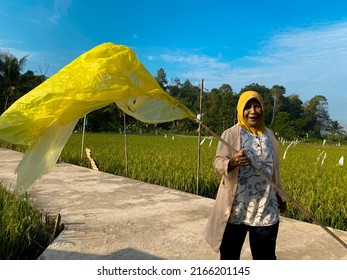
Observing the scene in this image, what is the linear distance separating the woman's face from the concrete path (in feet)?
4.02

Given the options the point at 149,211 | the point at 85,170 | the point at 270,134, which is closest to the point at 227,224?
the point at 270,134

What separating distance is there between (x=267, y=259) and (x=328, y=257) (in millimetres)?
931

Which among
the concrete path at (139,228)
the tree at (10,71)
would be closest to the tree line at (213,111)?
the tree at (10,71)

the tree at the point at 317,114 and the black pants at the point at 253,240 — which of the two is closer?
the black pants at the point at 253,240

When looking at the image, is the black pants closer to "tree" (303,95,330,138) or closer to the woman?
the woman

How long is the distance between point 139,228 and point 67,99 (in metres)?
2.09

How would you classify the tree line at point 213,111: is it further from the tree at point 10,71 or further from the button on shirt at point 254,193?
the button on shirt at point 254,193

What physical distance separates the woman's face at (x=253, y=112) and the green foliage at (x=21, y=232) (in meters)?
1.90

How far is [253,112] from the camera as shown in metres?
1.89

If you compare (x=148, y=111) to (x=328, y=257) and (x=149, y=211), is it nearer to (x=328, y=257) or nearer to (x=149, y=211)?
(x=328, y=257)

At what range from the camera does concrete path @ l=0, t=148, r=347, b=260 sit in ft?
8.76

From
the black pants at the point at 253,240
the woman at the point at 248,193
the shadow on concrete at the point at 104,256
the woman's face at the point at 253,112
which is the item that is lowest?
the shadow on concrete at the point at 104,256

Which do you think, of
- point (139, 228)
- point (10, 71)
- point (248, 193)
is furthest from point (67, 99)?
point (10, 71)

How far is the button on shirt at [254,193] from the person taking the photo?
6.28ft
